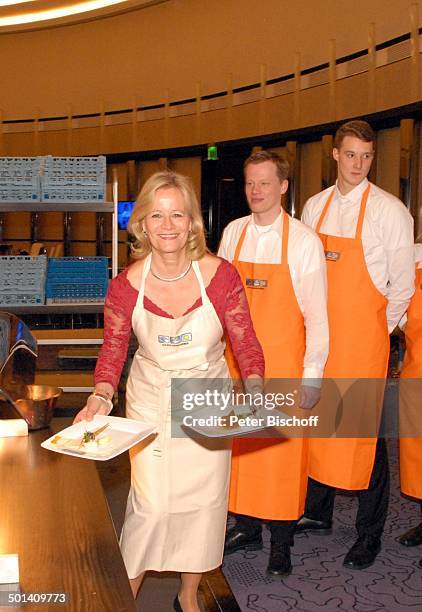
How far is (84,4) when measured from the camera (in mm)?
11797

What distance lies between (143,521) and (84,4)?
35.9 ft

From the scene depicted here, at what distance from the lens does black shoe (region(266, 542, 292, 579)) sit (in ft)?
9.91

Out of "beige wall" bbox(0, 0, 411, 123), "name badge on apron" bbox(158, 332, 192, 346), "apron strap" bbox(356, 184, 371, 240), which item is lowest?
"name badge on apron" bbox(158, 332, 192, 346)

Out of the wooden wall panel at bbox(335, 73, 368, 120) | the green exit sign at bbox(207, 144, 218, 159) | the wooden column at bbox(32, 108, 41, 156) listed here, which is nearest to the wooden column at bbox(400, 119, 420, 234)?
the wooden wall panel at bbox(335, 73, 368, 120)

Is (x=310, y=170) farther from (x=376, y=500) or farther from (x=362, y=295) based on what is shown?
(x=376, y=500)

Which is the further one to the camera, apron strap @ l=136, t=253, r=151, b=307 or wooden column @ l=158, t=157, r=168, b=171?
wooden column @ l=158, t=157, r=168, b=171

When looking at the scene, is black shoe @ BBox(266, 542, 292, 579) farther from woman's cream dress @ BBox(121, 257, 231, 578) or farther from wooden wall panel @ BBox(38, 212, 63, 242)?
wooden wall panel @ BBox(38, 212, 63, 242)

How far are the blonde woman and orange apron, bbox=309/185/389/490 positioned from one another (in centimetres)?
78

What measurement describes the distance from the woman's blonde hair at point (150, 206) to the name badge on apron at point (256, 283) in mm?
581

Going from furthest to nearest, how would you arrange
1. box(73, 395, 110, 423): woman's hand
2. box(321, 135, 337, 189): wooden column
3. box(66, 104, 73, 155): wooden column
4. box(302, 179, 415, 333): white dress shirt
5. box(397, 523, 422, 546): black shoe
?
box(66, 104, 73, 155): wooden column
box(321, 135, 337, 189): wooden column
box(397, 523, 422, 546): black shoe
box(302, 179, 415, 333): white dress shirt
box(73, 395, 110, 423): woman's hand

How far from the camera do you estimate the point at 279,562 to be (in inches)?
119

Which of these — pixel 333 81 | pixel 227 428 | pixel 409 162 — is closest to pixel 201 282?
pixel 227 428

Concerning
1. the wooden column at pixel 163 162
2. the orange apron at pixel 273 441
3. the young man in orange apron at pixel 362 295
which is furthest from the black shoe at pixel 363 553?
the wooden column at pixel 163 162

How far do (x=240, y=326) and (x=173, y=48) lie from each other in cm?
965
